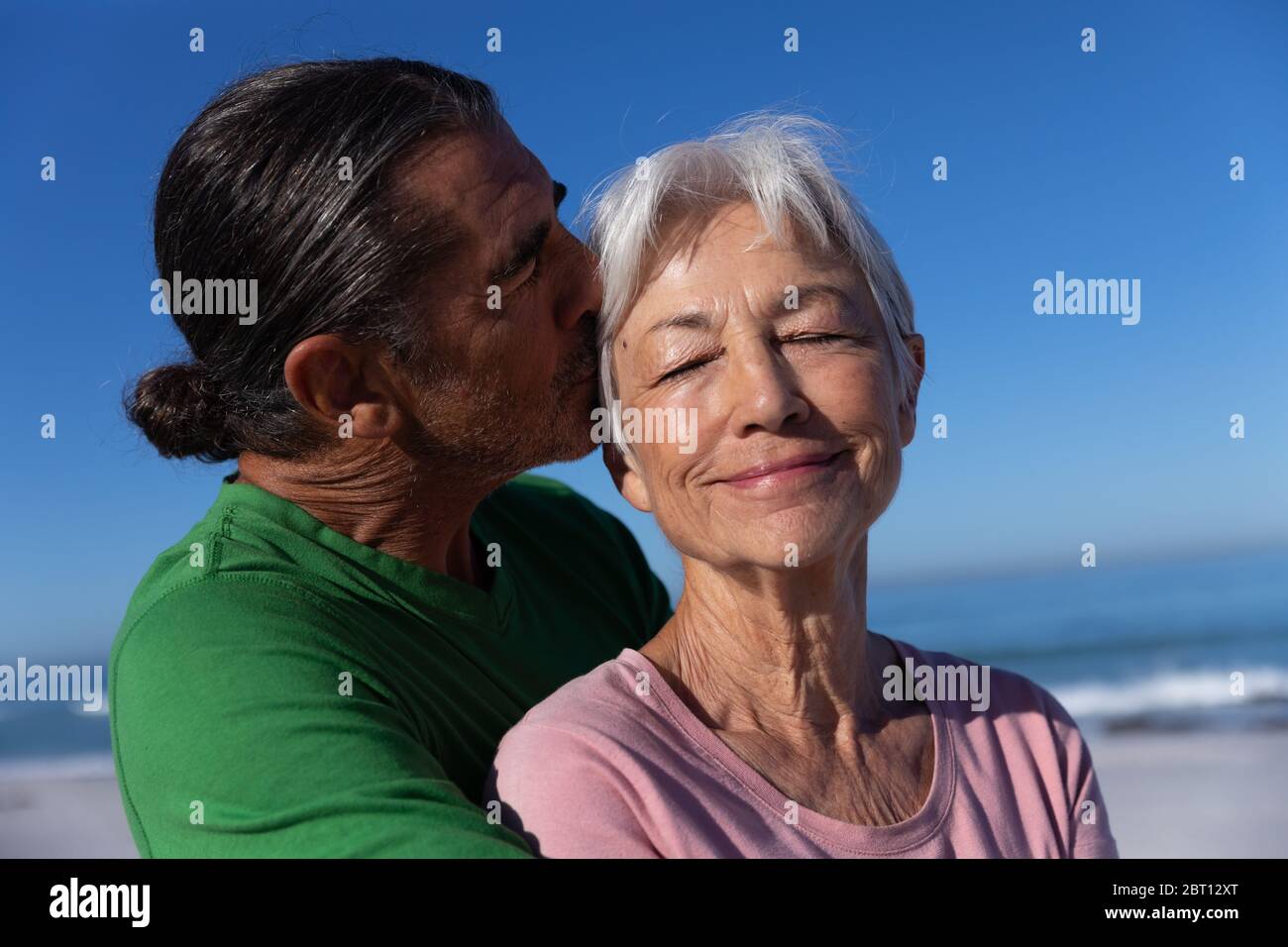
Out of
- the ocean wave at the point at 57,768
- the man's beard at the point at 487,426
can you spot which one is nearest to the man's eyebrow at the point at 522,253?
the man's beard at the point at 487,426

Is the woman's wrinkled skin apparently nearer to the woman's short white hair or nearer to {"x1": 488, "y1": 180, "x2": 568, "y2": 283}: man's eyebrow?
the woman's short white hair

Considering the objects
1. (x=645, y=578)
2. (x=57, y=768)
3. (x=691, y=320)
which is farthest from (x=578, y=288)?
(x=57, y=768)

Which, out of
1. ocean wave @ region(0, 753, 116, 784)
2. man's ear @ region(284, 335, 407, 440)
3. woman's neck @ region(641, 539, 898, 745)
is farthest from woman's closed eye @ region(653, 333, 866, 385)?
ocean wave @ region(0, 753, 116, 784)

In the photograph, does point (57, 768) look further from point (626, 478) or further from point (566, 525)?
point (626, 478)

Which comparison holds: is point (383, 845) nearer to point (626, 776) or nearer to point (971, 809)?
point (626, 776)

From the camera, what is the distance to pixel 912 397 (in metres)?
2.64

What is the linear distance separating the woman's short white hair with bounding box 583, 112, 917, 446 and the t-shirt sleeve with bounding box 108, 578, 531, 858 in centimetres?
90

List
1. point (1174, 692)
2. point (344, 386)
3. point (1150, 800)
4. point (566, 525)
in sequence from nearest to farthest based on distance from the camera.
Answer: point (344, 386) → point (566, 525) → point (1150, 800) → point (1174, 692)

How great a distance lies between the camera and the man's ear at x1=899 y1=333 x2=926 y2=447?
2580 mm

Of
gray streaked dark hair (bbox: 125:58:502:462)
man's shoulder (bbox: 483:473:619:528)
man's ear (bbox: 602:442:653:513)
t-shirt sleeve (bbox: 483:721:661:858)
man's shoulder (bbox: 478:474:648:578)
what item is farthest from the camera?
man's shoulder (bbox: 483:473:619:528)

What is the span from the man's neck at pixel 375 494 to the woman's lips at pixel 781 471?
942 mm

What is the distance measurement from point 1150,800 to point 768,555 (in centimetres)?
1007

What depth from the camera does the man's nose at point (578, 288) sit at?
2.57m

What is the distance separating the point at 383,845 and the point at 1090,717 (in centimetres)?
1463
